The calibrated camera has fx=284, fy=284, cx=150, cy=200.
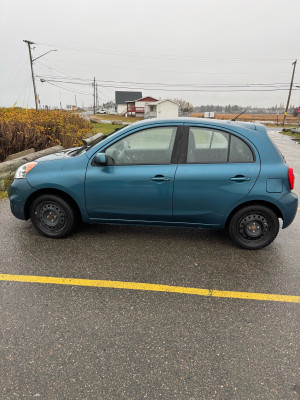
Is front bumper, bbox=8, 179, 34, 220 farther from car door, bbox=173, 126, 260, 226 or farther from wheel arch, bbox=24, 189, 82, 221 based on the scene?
car door, bbox=173, 126, 260, 226

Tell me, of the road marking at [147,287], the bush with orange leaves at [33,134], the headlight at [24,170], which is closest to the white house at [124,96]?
the bush with orange leaves at [33,134]

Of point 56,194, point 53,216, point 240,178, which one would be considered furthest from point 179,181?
point 53,216

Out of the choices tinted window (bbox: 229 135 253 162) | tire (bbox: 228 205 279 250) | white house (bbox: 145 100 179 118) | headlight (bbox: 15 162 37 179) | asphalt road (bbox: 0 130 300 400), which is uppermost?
white house (bbox: 145 100 179 118)

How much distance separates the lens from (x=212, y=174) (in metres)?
3.57

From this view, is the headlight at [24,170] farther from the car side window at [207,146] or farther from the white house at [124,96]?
the white house at [124,96]

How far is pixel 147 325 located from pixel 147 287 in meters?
0.55

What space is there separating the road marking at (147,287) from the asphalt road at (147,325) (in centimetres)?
7

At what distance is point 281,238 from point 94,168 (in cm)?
296

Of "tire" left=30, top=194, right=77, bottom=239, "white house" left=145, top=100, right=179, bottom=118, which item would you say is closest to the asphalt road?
"tire" left=30, top=194, right=77, bottom=239

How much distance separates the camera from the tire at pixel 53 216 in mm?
3895

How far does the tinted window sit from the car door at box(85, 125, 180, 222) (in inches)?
28.4

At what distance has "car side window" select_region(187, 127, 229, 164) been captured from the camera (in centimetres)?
365

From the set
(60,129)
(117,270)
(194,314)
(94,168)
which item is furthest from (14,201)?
(60,129)

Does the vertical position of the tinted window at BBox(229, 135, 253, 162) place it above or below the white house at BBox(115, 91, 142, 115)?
below
